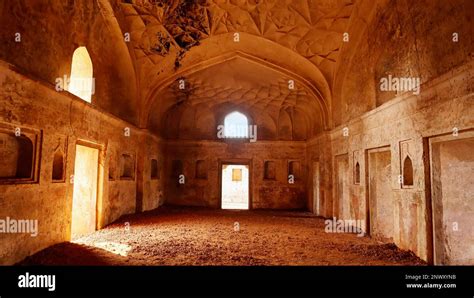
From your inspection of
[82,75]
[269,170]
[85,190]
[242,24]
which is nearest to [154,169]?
[85,190]

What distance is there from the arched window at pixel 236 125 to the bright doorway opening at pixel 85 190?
7.21 metres

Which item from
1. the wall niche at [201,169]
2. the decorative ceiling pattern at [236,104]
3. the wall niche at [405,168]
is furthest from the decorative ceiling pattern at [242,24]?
the wall niche at [201,169]

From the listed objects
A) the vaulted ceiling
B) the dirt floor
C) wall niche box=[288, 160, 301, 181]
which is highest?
the vaulted ceiling

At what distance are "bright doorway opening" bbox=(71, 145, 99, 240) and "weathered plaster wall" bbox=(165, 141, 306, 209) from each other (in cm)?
603

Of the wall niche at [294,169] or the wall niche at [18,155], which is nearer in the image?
the wall niche at [18,155]

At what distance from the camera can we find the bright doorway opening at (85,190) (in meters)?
7.29

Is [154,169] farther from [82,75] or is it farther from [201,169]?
[82,75]

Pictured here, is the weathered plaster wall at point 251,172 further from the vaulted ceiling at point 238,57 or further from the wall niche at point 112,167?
the wall niche at point 112,167

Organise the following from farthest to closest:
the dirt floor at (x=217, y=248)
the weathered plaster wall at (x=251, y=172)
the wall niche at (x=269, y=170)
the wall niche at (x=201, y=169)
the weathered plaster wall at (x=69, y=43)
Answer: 1. the wall niche at (x=201, y=169)
2. the wall niche at (x=269, y=170)
3. the weathered plaster wall at (x=251, y=172)
4. the dirt floor at (x=217, y=248)
5. the weathered plaster wall at (x=69, y=43)

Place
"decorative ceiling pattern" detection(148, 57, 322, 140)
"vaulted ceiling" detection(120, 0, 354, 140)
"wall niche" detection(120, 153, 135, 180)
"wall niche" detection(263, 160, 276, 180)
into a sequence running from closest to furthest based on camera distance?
"vaulted ceiling" detection(120, 0, 354, 140), "wall niche" detection(120, 153, 135, 180), "decorative ceiling pattern" detection(148, 57, 322, 140), "wall niche" detection(263, 160, 276, 180)

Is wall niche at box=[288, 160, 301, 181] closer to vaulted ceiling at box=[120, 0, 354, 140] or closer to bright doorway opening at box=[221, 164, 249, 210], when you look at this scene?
vaulted ceiling at box=[120, 0, 354, 140]

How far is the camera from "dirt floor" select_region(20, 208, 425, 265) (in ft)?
15.9

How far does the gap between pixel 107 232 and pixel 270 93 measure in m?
8.49

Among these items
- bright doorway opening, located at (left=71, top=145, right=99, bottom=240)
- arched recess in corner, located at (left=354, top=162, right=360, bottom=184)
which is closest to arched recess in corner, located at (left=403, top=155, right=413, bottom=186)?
arched recess in corner, located at (left=354, top=162, right=360, bottom=184)
